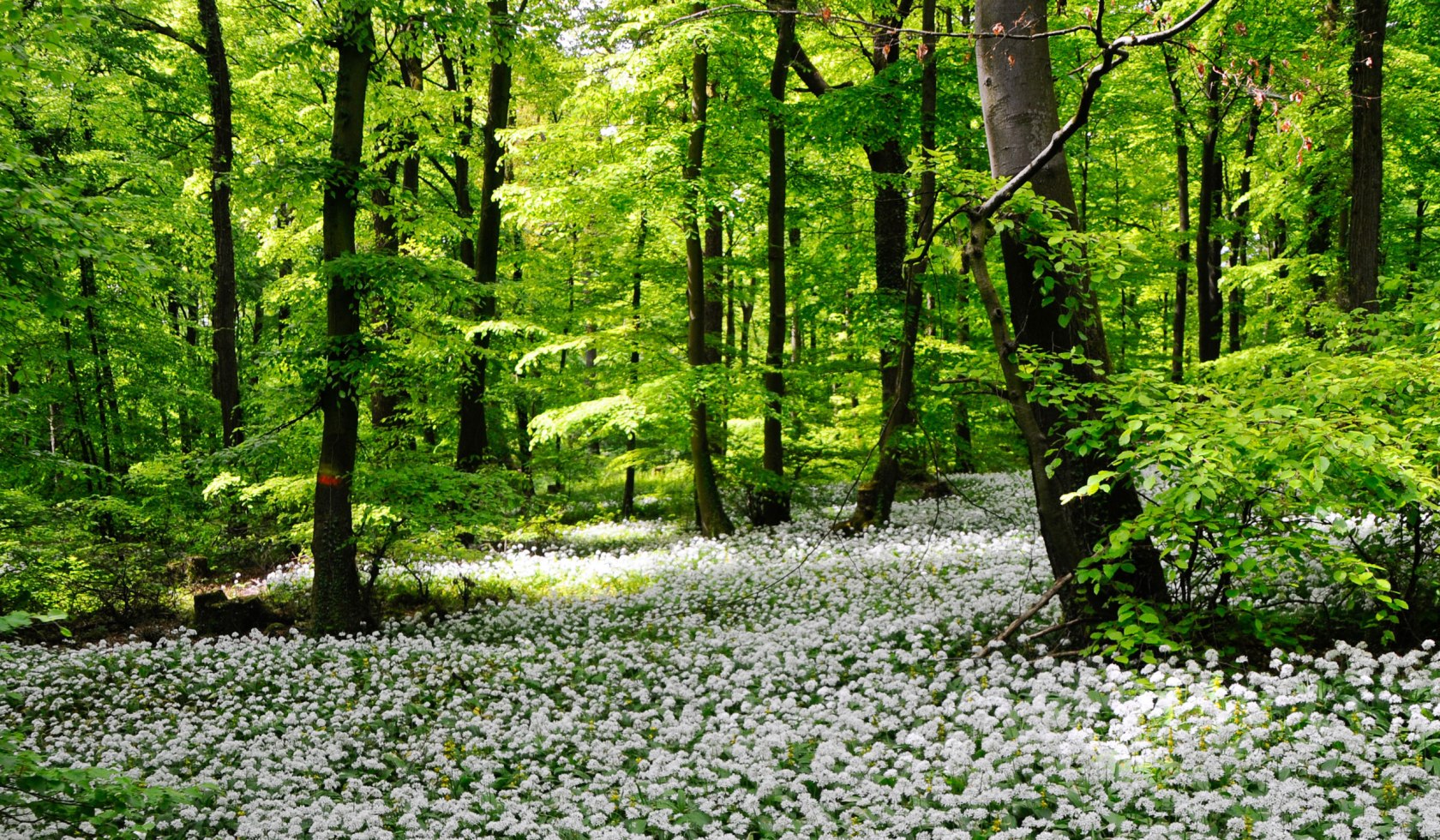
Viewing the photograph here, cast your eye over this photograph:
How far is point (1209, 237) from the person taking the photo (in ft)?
56.7

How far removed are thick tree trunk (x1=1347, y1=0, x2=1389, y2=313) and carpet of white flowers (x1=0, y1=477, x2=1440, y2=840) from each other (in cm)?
503

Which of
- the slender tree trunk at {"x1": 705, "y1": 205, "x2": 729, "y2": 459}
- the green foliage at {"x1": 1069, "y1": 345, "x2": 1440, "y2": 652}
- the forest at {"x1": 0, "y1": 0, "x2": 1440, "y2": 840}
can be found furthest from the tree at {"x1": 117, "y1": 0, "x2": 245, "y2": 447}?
the green foliage at {"x1": 1069, "y1": 345, "x2": 1440, "y2": 652}

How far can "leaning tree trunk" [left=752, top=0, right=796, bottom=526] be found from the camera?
12242mm

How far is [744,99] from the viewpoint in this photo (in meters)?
13.6

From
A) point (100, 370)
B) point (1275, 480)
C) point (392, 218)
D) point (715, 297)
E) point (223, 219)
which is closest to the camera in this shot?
point (1275, 480)

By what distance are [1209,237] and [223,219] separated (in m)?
18.9

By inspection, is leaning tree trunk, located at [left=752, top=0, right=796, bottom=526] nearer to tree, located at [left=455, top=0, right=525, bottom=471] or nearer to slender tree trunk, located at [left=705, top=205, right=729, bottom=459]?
slender tree trunk, located at [left=705, top=205, right=729, bottom=459]

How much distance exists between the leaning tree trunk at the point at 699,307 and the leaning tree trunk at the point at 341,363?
4192 millimetres

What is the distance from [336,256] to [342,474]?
2441 mm

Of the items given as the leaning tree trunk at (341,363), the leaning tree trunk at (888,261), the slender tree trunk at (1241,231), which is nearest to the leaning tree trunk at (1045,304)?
the leaning tree trunk at (888,261)

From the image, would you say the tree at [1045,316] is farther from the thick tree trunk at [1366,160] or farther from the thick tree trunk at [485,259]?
the thick tree trunk at [485,259]

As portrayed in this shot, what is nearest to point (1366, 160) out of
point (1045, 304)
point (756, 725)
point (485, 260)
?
point (1045, 304)

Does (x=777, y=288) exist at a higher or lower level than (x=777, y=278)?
lower

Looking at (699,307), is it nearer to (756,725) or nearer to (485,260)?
(485,260)
